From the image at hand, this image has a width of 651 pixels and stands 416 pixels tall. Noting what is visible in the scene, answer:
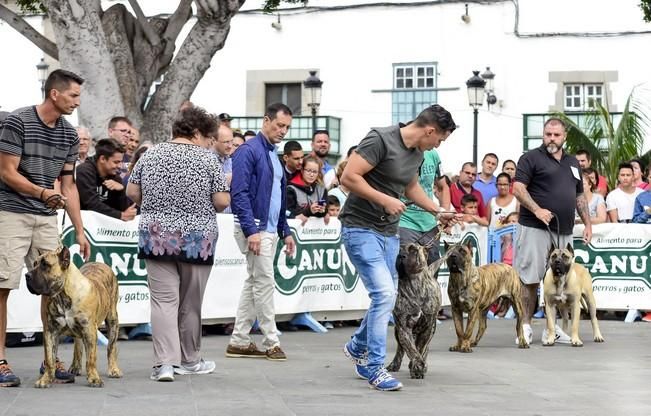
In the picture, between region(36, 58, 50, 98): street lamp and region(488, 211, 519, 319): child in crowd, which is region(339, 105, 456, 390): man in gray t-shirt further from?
region(36, 58, 50, 98): street lamp

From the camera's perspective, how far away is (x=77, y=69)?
17594 mm

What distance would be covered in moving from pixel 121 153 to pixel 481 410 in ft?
16.5

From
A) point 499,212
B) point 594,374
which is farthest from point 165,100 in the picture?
point 594,374

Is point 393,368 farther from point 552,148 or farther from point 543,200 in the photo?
point 552,148

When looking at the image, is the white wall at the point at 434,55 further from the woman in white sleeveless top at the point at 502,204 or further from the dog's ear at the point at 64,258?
the dog's ear at the point at 64,258

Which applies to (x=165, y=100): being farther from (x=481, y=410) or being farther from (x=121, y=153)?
(x=481, y=410)

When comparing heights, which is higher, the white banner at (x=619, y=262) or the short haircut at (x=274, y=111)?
the short haircut at (x=274, y=111)

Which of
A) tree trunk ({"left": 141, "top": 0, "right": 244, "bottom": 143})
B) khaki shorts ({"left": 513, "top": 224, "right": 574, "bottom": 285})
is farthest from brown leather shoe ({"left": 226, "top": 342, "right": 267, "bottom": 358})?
tree trunk ({"left": 141, "top": 0, "right": 244, "bottom": 143})

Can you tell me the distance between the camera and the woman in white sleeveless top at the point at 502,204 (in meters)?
18.1

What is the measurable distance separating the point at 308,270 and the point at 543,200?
301 centimetres

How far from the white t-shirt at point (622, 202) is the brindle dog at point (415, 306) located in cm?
860

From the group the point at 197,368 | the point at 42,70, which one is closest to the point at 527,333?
the point at 197,368

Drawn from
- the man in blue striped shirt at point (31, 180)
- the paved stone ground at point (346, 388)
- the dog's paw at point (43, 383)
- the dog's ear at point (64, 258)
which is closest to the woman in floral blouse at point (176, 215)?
the paved stone ground at point (346, 388)

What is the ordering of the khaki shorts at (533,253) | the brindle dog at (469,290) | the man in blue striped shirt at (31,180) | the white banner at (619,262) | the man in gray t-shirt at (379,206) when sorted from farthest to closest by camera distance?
the white banner at (619,262), the khaki shorts at (533,253), the brindle dog at (469,290), the man in gray t-shirt at (379,206), the man in blue striped shirt at (31,180)
